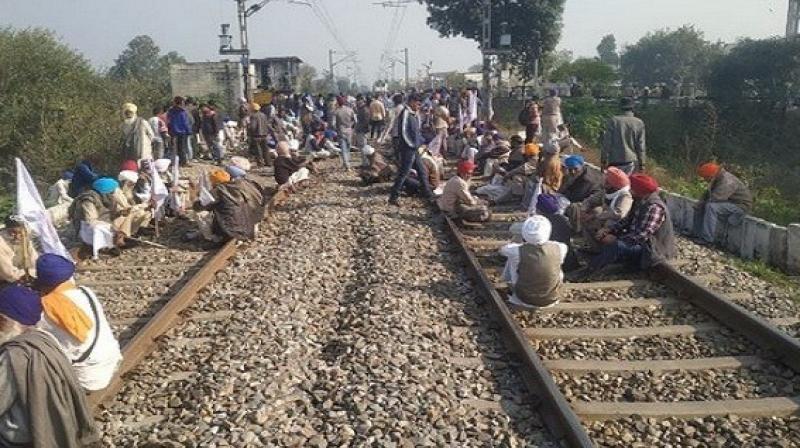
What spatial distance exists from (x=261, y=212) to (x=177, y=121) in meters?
7.18

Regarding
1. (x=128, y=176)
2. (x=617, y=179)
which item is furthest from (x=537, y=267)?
(x=128, y=176)

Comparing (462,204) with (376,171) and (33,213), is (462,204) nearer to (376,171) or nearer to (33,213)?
(376,171)

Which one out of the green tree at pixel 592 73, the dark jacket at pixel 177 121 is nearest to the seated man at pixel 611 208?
the dark jacket at pixel 177 121

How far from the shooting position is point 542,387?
4.33 m

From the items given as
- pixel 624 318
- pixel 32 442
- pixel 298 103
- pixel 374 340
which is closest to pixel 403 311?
pixel 374 340

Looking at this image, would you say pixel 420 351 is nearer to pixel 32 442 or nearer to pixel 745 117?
pixel 32 442

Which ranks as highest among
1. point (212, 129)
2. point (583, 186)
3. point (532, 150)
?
point (212, 129)

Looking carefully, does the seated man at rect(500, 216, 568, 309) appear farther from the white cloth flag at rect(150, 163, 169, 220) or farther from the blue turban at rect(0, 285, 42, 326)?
the white cloth flag at rect(150, 163, 169, 220)

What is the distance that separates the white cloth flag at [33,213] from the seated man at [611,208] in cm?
547

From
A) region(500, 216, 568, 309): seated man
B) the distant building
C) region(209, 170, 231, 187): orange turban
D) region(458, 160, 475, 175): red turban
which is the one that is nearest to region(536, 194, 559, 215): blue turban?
region(500, 216, 568, 309): seated man

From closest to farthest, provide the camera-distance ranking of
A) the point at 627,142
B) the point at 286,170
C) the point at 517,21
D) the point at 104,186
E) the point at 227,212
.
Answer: the point at 104,186 < the point at 227,212 < the point at 627,142 < the point at 286,170 < the point at 517,21

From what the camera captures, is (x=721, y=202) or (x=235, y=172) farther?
(x=235, y=172)

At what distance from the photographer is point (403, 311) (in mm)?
5887

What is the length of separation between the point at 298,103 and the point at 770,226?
18.9 metres
